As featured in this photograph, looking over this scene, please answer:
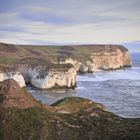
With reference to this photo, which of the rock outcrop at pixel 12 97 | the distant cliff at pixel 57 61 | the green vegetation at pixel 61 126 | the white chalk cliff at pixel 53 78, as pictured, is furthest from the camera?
the distant cliff at pixel 57 61

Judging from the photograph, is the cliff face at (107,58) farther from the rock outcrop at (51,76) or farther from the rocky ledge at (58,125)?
the rocky ledge at (58,125)

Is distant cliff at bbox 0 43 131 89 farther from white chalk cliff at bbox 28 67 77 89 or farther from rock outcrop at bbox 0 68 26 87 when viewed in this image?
rock outcrop at bbox 0 68 26 87

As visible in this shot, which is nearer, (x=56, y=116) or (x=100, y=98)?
(x=56, y=116)

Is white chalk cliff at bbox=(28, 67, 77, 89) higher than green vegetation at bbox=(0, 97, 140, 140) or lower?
lower

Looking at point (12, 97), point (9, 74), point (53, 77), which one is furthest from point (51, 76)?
point (12, 97)

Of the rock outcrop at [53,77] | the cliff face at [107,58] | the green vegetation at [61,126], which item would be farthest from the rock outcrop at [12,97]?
the cliff face at [107,58]

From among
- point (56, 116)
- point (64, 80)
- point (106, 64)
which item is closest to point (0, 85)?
point (56, 116)

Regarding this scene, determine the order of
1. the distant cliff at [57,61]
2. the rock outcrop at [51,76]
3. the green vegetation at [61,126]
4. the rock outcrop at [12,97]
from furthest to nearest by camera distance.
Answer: the distant cliff at [57,61], the rock outcrop at [51,76], the rock outcrop at [12,97], the green vegetation at [61,126]

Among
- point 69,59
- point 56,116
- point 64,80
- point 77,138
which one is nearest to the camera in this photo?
point 77,138

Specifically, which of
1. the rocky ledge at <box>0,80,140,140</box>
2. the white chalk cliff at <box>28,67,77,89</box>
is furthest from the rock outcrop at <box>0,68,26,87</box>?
the rocky ledge at <box>0,80,140,140</box>

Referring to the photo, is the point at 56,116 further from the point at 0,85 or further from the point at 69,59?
the point at 69,59

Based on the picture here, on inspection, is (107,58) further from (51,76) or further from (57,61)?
(51,76)
